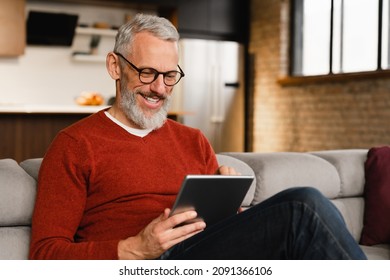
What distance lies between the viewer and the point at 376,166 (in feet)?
8.24

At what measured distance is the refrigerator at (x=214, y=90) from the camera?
6672mm

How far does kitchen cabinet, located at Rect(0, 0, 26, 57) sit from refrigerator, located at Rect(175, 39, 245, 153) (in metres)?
1.75

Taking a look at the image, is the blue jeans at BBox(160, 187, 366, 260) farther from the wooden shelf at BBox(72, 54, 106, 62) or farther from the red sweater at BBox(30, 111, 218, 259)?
the wooden shelf at BBox(72, 54, 106, 62)

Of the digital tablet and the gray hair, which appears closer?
the digital tablet

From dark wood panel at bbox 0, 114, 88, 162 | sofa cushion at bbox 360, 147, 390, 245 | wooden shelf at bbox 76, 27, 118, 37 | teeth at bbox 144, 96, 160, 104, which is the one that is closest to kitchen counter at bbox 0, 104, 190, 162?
dark wood panel at bbox 0, 114, 88, 162

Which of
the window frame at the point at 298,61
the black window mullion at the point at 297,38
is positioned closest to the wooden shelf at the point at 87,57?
the window frame at the point at 298,61

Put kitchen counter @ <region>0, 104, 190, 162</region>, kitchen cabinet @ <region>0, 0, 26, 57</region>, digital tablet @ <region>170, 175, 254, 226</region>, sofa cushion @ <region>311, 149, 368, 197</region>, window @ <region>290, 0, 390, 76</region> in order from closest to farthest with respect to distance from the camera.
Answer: digital tablet @ <region>170, 175, 254, 226</region>
sofa cushion @ <region>311, 149, 368, 197</region>
kitchen counter @ <region>0, 104, 190, 162</region>
window @ <region>290, 0, 390, 76</region>
kitchen cabinet @ <region>0, 0, 26, 57</region>

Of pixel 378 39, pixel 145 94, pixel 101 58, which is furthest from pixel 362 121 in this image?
pixel 145 94

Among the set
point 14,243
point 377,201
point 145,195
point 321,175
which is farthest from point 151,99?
point 377,201

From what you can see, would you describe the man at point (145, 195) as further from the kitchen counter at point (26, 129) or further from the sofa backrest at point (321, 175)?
the kitchen counter at point (26, 129)

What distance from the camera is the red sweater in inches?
60.2

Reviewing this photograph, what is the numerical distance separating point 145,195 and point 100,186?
0.14m

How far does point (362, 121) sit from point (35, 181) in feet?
14.0
